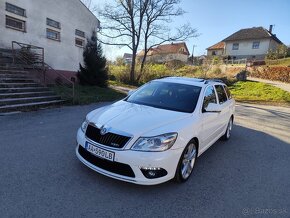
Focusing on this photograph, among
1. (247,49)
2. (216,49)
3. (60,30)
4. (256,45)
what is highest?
(256,45)

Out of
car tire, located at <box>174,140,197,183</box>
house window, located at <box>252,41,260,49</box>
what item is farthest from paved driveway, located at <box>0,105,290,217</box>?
house window, located at <box>252,41,260,49</box>

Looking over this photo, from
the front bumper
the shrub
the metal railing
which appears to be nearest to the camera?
the front bumper

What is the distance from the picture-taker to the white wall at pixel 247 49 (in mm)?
50656

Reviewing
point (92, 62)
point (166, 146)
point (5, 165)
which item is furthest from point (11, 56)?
point (166, 146)

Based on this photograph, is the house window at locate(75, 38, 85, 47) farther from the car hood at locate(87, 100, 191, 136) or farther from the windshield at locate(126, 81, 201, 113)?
the car hood at locate(87, 100, 191, 136)

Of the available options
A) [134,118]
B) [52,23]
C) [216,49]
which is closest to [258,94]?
[52,23]

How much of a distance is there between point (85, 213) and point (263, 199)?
8.45ft

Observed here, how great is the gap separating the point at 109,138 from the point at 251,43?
180 feet

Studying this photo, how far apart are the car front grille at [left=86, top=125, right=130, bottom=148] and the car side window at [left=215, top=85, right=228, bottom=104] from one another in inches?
127

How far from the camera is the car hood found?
3.78m

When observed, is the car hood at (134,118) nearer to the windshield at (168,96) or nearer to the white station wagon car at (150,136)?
the white station wagon car at (150,136)

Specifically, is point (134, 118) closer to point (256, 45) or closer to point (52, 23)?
point (52, 23)

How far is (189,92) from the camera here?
5.17 m

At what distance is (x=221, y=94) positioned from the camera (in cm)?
635
